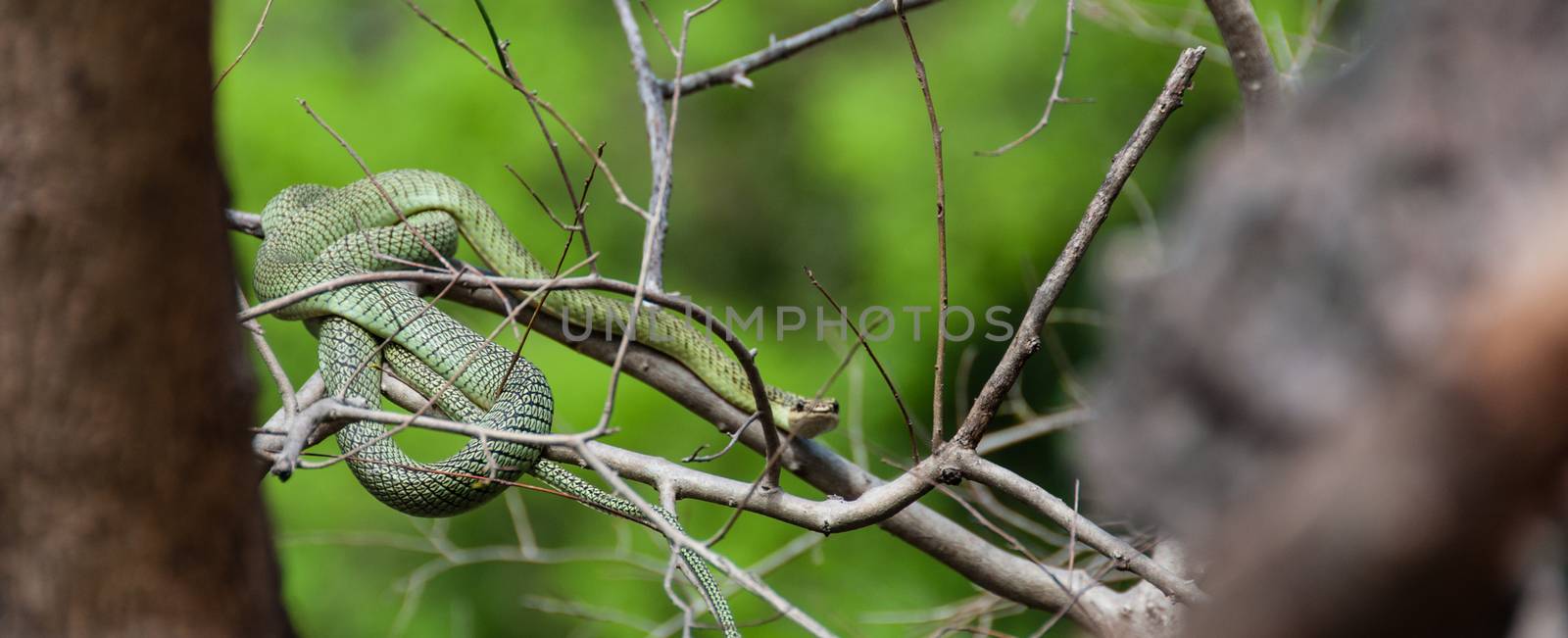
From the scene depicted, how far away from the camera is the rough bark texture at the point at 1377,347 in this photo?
88cm

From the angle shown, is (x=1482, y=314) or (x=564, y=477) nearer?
(x=1482, y=314)

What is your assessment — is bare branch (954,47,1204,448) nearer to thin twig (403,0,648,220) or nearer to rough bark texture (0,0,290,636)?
thin twig (403,0,648,220)

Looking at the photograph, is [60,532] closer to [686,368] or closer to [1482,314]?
[1482,314]

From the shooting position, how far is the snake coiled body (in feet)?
9.95

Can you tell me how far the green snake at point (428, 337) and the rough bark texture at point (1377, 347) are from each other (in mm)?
1681

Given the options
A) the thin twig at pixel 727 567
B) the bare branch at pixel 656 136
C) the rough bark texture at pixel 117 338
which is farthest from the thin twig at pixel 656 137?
the rough bark texture at pixel 117 338

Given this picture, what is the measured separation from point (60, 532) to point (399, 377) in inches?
85.5

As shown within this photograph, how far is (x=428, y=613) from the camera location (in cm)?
700

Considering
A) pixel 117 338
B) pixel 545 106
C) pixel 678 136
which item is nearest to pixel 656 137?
pixel 545 106

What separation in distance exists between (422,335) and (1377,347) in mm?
2967

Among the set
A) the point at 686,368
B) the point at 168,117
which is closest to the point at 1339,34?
the point at 686,368

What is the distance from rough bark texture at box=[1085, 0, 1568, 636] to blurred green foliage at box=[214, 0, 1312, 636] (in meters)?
5.30

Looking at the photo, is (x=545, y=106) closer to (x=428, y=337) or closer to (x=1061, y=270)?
(x=1061, y=270)

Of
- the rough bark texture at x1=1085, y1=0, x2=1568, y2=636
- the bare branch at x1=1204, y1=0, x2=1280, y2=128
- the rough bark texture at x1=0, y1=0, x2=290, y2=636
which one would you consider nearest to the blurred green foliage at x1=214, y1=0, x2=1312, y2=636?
the bare branch at x1=1204, y1=0, x2=1280, y2=128
